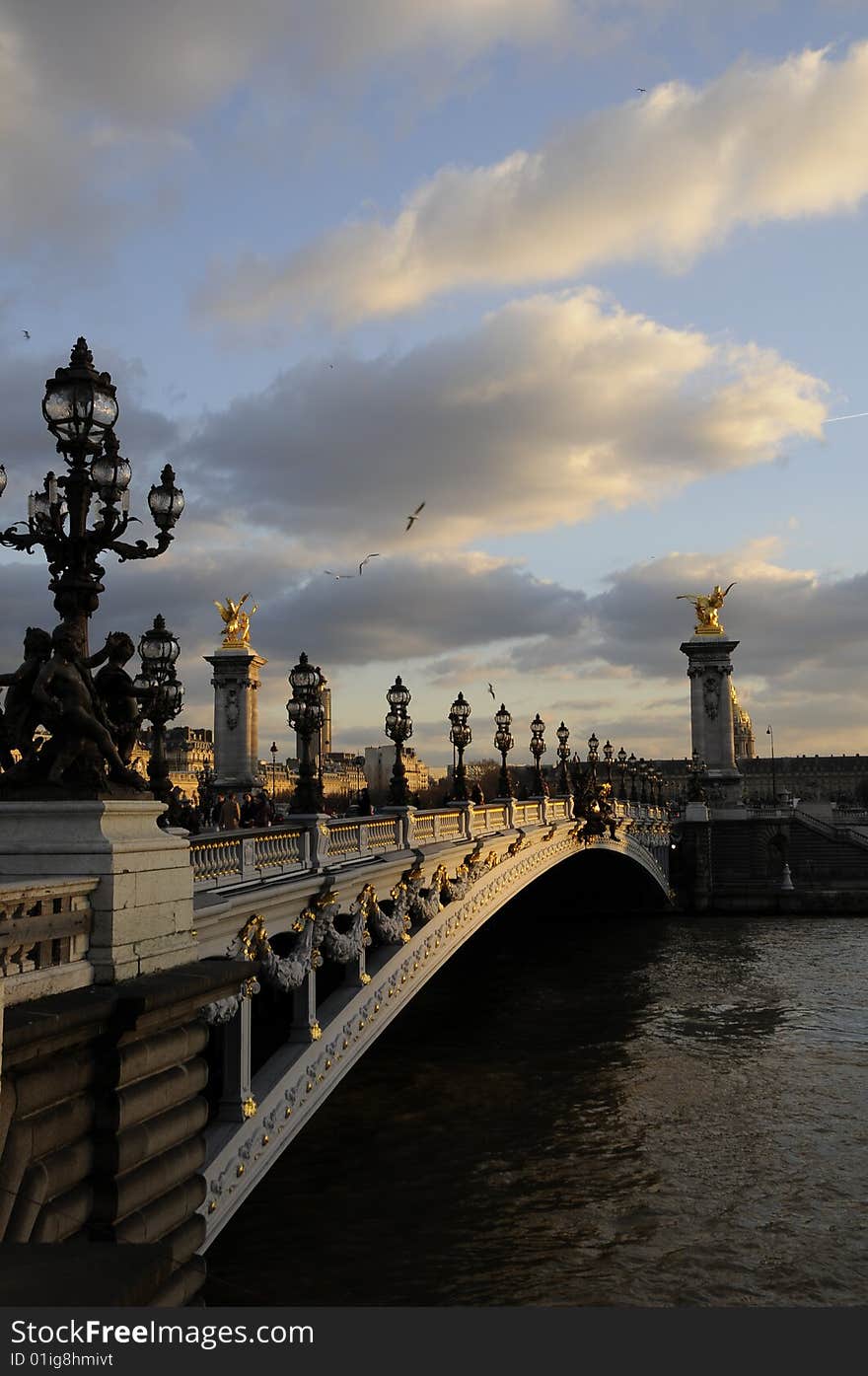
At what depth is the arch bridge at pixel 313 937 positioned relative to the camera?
11859mm

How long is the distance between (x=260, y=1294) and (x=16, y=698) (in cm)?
775

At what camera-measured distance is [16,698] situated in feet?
30.5

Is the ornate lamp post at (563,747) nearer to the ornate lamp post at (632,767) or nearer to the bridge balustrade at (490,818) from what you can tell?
the bridge balustrade at (490,818)

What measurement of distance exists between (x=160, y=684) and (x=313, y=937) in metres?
3.96

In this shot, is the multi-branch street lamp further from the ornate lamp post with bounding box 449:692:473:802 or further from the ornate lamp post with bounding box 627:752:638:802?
the ornate lamp post with bounding box 627:752:638:802

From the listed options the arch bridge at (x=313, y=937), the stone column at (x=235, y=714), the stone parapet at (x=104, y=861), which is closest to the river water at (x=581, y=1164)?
the arch bridge at (x=313, y=937)

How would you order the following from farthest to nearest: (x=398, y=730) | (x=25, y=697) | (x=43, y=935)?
1. (x=398, y=730)
2. (x=25, y=697)
3. (x=43, y=935)

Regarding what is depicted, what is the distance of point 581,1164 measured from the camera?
1839cm

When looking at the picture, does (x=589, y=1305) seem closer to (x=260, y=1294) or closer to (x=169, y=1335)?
(x=260, y=1294)

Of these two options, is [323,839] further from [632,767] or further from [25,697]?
[632,767]

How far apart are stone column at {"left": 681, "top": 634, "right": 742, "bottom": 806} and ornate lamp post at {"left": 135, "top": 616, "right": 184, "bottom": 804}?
70471 millimetres

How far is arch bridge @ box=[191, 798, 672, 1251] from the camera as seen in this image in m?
11.9

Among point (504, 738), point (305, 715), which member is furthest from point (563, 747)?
point (305, 715)

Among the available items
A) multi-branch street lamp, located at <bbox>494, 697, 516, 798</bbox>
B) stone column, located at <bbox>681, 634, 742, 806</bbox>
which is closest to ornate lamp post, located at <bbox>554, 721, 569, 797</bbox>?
multi-branch street lamp, located at <bbox>494, 697, 516, 798</bbox>
